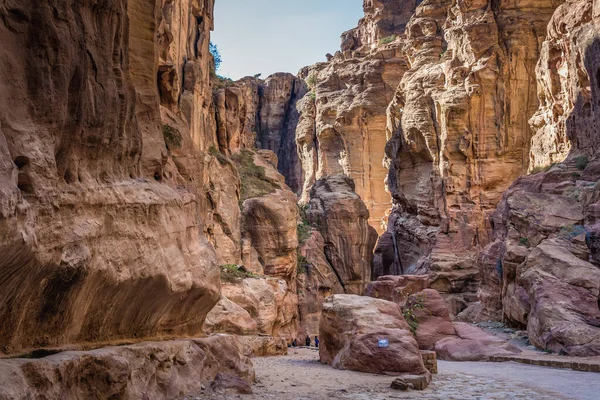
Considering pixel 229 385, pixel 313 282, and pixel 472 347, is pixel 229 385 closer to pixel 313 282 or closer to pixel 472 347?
pixel 472 347

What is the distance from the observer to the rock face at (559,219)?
63.7 ft

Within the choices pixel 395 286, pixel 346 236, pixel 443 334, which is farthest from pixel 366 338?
pixel 346 236

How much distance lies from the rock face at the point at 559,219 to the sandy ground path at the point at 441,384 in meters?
4.69

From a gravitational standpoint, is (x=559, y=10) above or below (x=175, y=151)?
above

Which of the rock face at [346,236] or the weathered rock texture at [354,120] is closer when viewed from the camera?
the rock face at [346,236]

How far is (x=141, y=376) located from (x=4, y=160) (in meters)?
3.76

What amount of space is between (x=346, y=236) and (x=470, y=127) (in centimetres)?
1386

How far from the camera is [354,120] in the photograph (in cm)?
6419

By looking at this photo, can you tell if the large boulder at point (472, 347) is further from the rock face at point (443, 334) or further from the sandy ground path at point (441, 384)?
the sandy ground path at point (441, 384)

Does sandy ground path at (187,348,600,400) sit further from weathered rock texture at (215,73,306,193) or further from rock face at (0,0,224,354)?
weathered rock texture at (215,73,306,193)

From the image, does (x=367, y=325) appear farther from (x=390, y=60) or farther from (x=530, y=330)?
(x=390, y=60)

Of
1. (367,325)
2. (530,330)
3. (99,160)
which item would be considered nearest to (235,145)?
(530,330)

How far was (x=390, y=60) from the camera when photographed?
62969mm

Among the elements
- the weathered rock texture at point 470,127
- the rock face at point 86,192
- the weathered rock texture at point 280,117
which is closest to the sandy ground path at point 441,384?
the rock face at point 86,192
